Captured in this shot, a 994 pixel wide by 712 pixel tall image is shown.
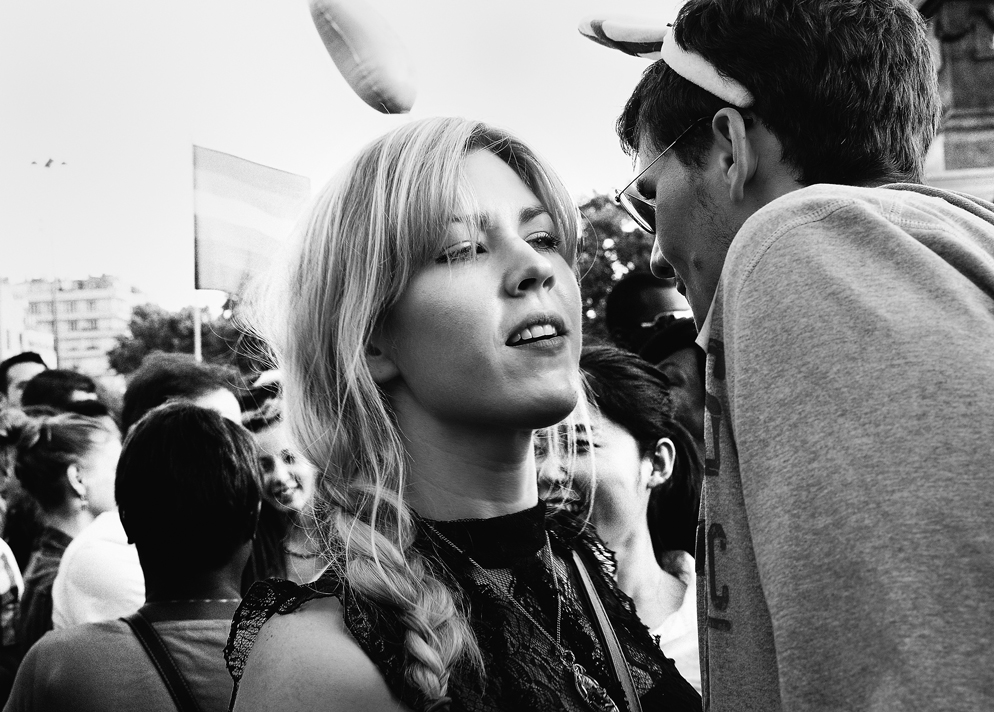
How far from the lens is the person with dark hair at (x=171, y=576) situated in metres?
2.33

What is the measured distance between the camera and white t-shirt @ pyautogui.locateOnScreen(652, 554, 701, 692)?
8.95 feet

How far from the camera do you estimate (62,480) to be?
427 centimetres

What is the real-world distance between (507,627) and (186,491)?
1.35m

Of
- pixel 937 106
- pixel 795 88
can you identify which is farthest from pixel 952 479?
pixel 937 106

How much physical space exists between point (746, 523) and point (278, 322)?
101 centimetres

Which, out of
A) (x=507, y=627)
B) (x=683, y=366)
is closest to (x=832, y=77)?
(x=507, y=627)

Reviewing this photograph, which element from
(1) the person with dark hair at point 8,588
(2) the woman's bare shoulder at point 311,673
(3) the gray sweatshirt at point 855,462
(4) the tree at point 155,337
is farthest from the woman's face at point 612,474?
(4) the tree at point 155,337

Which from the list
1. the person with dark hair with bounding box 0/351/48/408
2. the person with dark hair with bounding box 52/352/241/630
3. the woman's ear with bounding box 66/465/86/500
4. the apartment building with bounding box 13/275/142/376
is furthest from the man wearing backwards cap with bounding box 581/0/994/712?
the apartment building with bounding box 13/275/142/376

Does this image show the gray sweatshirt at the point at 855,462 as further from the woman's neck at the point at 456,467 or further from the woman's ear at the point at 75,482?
the woman's ear at the point at 75,482

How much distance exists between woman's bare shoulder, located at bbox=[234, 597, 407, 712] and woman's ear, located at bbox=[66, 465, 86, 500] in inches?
128

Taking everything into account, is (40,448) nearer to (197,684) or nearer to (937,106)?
(197,684)

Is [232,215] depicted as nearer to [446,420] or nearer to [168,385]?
[168,385]

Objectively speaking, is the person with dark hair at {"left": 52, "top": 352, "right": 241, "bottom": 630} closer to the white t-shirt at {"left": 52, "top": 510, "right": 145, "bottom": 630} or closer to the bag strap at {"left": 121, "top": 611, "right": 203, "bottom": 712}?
the white t-shirt at {"left": 52, "top": 510, "right": 145, "bottom": 630}

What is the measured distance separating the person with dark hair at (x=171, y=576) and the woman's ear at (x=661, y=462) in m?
1.42
